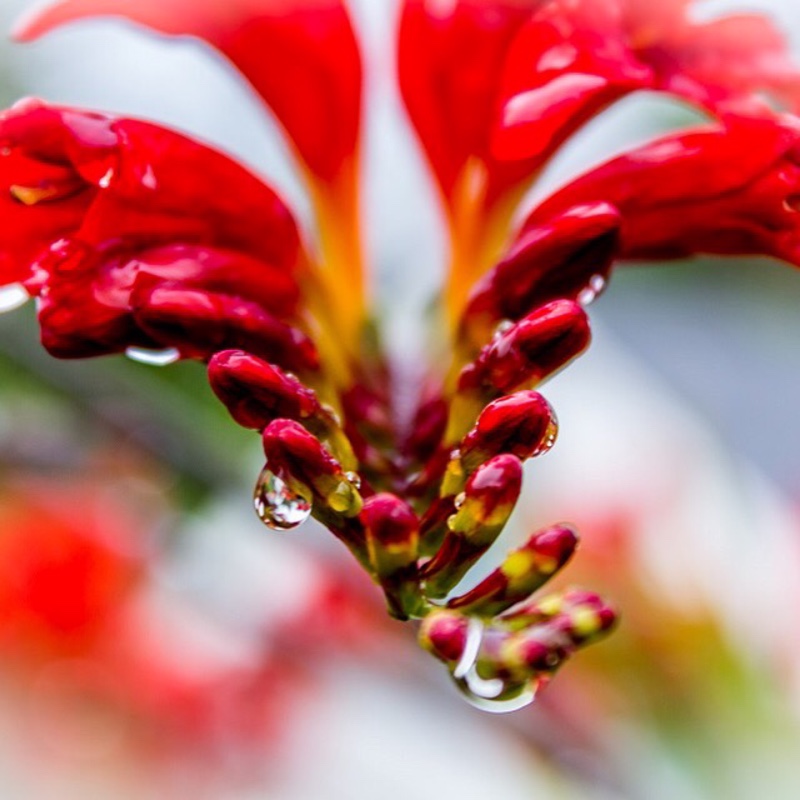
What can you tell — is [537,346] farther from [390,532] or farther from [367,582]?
[367,582]

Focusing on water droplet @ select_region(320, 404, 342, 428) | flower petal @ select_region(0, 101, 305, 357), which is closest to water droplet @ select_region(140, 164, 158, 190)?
flower petal @ select_region(0, 101, 305, 357)

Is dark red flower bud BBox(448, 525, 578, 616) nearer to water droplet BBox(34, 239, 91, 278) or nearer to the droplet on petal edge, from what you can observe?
the droplet on petal edge

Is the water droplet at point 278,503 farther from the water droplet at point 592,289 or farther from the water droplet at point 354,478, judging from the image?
the water droplet at point 592,289

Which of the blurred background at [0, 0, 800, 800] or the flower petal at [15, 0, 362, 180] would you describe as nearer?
the flower petal at [15, 0, 362, 180]

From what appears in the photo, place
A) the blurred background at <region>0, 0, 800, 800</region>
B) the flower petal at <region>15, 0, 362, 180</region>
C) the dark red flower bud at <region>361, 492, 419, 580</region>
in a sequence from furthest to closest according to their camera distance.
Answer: the blurred background at <region>0, 0, 800, 800</region>, the flower petal at <region>15, 0, 362, 180</region>, the dark red flower bud at <region>361, 492, 419, 580</region>

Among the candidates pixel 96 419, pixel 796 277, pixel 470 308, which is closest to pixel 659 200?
pixel 470 308

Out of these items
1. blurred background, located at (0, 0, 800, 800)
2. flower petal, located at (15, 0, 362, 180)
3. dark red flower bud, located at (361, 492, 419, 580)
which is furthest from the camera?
blurred background, located at (0, 0, 800, 800)

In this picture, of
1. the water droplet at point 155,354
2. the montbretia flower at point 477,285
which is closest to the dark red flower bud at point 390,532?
the montbretia flower at point 477,285

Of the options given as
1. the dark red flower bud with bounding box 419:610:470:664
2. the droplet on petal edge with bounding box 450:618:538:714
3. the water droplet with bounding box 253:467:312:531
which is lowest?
the droplet on petal edge with bounding box 450:618:538:714

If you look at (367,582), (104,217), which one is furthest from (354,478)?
(367,582)
